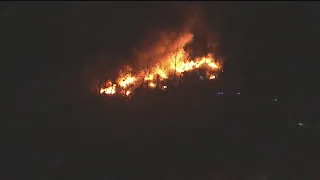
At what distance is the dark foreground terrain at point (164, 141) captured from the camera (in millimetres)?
27969

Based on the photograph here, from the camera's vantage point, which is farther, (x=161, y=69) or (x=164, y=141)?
(x=161, y=69)

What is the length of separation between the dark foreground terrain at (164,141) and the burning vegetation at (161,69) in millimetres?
820

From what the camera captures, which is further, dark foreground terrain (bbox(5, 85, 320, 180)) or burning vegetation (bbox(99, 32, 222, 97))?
burning vegetation (bbox(99, 32, 222, 97))

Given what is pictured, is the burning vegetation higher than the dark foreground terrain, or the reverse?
the burning vegetation

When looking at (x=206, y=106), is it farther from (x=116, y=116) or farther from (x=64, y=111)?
(x=64, y=111)

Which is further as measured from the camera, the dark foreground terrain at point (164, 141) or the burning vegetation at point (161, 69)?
the burning vegetation at point (161, 69)

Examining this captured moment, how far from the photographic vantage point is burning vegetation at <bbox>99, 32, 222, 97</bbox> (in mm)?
31219

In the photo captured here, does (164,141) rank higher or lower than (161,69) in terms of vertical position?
lower

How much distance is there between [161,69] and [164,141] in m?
5.11

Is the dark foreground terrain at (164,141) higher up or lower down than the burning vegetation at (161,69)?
lower down

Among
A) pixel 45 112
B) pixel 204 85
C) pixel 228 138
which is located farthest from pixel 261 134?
pixel 45 112

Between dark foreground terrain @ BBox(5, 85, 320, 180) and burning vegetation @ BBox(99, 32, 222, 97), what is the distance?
82cm

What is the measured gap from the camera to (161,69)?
3167cm

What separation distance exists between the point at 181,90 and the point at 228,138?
4466 mm
